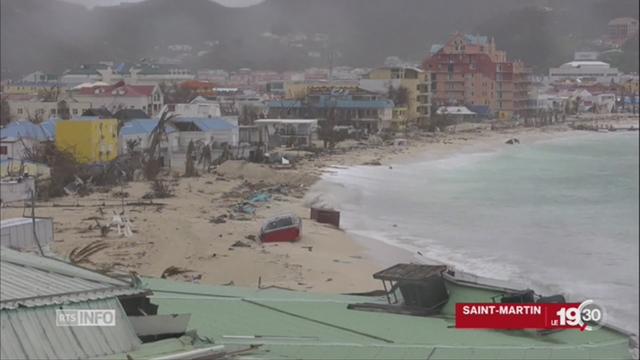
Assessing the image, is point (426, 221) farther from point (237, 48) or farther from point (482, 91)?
point (237, 48)

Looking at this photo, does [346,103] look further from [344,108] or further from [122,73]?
[122,73]

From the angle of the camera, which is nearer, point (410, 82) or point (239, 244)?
point (239, 244)

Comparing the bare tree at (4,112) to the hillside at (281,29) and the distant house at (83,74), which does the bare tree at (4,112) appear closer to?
the hillside at (281,29)

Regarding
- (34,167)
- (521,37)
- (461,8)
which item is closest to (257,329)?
(521,37)

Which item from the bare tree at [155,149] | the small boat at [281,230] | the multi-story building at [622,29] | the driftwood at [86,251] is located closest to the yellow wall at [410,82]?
the bare tree at [155,149]

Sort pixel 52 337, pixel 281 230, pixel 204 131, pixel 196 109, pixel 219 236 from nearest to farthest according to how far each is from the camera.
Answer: pixel 52 337, pixel 281 230, pixel 219 236, pixel 204 131, pixel 196 109

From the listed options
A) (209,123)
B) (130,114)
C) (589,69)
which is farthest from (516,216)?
(130,114)
